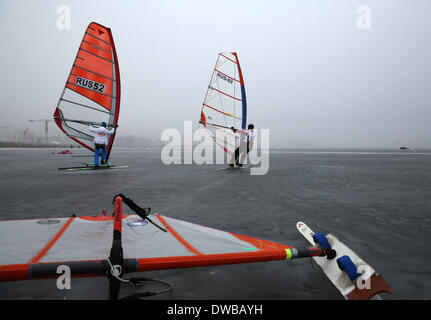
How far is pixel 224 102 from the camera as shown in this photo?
491 inches

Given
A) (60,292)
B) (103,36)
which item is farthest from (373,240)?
(103,36)

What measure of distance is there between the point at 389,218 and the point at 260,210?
183 centimetres

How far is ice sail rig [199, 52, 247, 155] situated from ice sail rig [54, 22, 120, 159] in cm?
404

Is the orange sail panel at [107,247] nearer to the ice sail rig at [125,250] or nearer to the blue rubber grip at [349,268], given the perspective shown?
the ice sail rig at [125,250]

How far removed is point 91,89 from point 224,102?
18.5 feet

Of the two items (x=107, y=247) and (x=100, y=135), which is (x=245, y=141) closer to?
(x=100, y=135)

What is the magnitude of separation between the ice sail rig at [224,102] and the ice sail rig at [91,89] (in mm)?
4036

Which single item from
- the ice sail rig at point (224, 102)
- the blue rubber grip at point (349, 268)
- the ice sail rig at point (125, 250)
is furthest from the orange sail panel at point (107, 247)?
the ice sail rig at point (224, 102)

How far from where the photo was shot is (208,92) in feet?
41.3

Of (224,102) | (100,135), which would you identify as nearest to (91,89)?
(100,135)

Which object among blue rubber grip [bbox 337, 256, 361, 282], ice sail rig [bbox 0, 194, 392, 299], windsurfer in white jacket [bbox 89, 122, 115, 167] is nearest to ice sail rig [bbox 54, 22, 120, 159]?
windsurfer in white jacket [bbox 89, 122, 115, 167]

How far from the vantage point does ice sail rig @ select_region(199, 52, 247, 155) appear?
12469mm

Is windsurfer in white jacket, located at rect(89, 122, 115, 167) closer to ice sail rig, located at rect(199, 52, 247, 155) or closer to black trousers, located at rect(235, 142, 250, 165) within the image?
ice sail rig, located at rect(199, 52, 247, 155)
